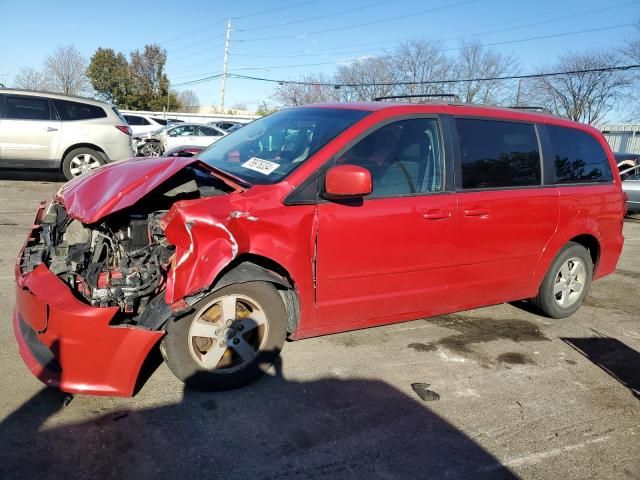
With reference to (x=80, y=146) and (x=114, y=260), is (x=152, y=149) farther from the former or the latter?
(x=114, y=260)

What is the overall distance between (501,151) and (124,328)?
3.15 m

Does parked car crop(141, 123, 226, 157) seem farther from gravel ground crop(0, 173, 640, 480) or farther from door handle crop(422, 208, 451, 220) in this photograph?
door handle crop(422, 208, 451, 220)

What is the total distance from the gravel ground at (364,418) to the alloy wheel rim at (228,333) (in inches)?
8.0

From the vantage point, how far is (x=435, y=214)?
12.4 ft

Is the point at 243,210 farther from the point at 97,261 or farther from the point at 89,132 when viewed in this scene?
the point at 89,132

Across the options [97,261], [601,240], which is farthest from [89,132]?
[601,240]

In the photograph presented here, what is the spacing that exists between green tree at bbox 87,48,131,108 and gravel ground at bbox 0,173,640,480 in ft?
159

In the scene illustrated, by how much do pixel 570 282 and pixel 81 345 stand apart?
4266mm

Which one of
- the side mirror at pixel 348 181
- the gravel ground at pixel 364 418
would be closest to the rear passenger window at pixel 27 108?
the gravel ground at pixel 364 418

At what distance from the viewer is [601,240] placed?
16.6 ft

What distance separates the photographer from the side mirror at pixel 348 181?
322 centimetres

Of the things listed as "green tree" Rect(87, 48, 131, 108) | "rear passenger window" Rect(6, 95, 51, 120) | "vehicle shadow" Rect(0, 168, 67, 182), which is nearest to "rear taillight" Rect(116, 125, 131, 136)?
"rear passenger window" Rect(6, 95, 51, 120)

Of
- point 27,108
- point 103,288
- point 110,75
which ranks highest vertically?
point 110,75

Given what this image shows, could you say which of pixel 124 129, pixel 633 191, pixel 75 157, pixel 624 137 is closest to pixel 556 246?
pixel 633 191
